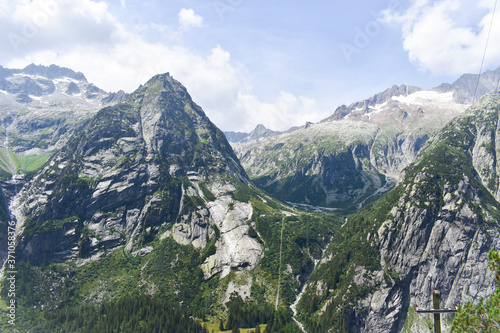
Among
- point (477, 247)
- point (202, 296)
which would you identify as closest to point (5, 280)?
point (202, 296)

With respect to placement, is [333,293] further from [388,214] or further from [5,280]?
[5,280]

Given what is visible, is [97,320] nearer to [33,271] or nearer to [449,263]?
[33,271]

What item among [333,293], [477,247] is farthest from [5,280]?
[477,247]

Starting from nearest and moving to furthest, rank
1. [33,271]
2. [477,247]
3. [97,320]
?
1. [97,320]
2. [477,247]
3. [33,271]

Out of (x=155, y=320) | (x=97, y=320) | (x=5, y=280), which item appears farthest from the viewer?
(x=5, y=280)

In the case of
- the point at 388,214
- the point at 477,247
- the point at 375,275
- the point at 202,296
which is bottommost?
the point at 202,296

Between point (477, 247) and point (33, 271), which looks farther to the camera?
point (33, 271)

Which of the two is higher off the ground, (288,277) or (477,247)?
(477,247)

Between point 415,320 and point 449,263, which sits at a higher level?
point 449,263

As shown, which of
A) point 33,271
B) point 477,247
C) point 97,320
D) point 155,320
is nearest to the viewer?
point 155,320
